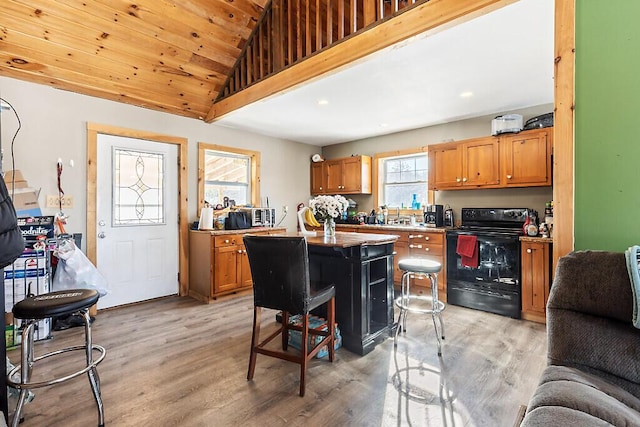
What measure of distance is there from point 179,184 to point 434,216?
3.72 meters

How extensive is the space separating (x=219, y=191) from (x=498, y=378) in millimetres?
4173

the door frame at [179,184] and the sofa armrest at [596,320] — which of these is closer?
the sofa armrest at [596,320]

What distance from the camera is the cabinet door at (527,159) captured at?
347cm

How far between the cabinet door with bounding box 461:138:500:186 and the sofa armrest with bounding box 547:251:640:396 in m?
2.86

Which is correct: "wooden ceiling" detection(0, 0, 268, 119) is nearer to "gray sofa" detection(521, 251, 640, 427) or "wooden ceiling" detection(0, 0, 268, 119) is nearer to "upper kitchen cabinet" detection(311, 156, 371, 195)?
"upper kitchen cabinet" detection(311, 156, 371, 195)

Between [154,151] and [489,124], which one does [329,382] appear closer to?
[154,151]

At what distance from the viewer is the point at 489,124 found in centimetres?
418

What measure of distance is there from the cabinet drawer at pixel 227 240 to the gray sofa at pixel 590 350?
3.54m

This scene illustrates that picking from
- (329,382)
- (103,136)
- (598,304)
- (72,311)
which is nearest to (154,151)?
(103,136)

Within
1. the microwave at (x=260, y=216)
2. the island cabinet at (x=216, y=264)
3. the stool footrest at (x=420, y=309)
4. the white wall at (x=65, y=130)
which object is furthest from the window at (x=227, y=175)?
the stool footrest at (x=420, y=309)

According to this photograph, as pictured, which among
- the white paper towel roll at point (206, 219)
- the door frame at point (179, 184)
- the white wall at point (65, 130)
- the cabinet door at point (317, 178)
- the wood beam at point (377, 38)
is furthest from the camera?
the cabinet door at point (317, 178)

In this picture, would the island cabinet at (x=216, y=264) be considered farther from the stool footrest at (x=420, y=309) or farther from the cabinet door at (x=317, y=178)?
the stool footrest at (x=420, y=309)

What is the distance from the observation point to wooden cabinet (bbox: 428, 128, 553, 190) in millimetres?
3510

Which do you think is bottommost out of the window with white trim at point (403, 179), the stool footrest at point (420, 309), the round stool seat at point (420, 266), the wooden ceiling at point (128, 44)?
the stool footrest at point (420, 309)
